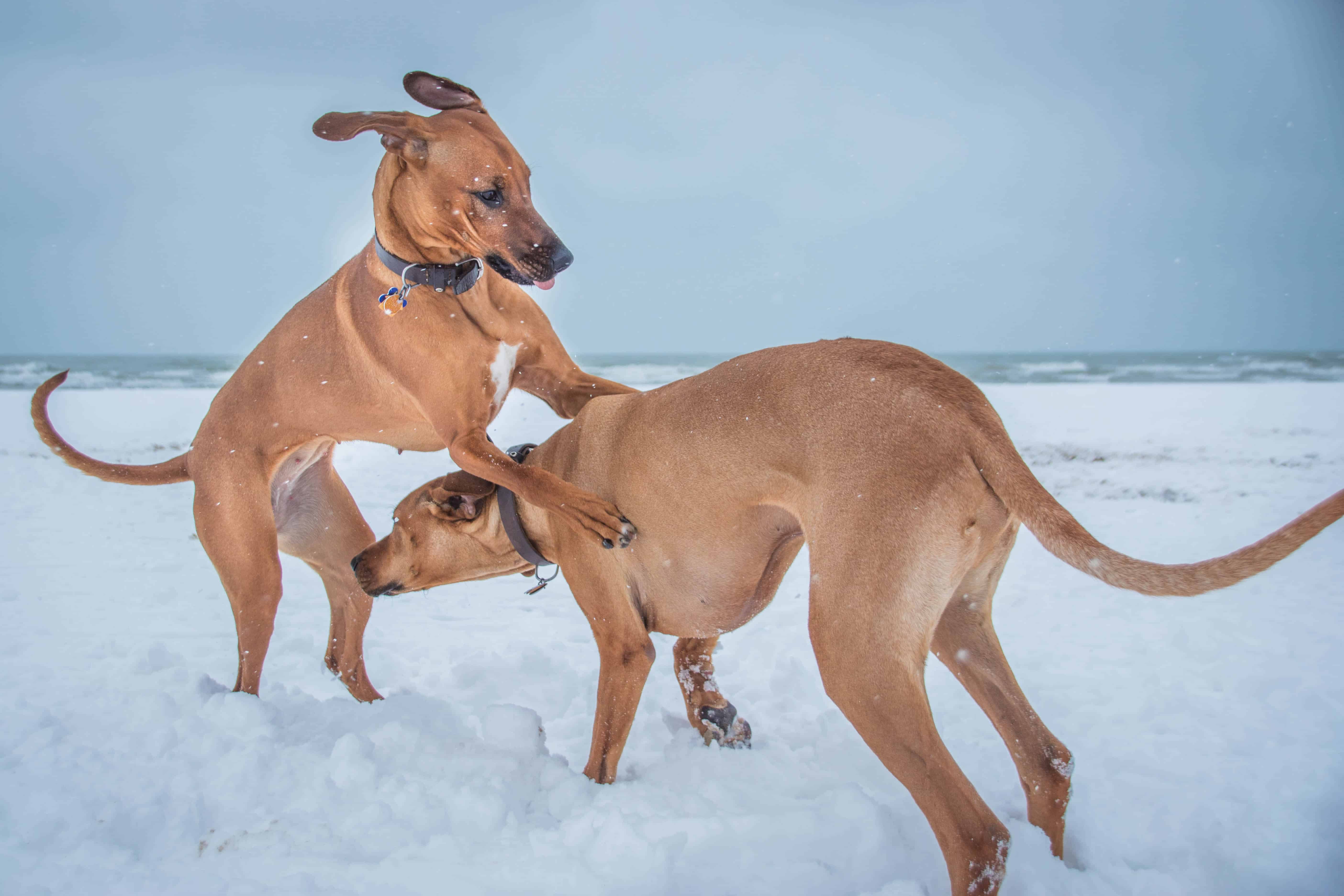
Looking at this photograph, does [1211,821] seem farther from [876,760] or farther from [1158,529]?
[1158,529]

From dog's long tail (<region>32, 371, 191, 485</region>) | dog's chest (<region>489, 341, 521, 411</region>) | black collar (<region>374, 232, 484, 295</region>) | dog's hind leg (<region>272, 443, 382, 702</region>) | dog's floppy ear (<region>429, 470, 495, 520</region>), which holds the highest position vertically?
black collar (<region>374, 232, 484, 295</region>)

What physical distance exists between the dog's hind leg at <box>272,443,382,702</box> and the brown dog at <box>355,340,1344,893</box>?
0.72m

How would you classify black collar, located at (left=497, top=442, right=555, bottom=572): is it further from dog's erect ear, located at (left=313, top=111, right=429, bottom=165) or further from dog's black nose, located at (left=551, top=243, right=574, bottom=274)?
dog's erect ear, located at (left=313, top=111, right=429, bottom=165)

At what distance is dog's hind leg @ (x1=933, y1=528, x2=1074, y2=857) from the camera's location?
2049mm

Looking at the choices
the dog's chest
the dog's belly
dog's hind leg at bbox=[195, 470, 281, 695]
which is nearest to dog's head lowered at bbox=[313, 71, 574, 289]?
the dog's chest

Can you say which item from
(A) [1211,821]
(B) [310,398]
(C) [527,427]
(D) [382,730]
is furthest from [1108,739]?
(C) [527,427]

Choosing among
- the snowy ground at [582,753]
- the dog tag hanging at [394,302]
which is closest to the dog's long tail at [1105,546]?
the snowy ground at [582,753]

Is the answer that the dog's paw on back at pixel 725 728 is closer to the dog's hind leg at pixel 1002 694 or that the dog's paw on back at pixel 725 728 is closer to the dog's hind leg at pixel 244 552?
the dog's hind leg at pixel 1002 694

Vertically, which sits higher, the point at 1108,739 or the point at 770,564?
the point at 770,564

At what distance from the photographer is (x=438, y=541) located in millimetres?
3018

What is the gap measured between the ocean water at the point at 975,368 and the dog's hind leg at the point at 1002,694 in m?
15.8

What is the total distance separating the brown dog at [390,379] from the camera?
2648mm

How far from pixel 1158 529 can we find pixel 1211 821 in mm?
3987

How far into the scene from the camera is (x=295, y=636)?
4.06 meters
